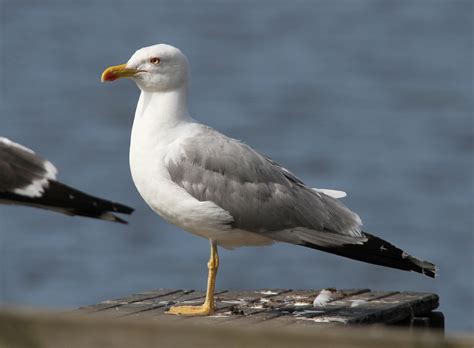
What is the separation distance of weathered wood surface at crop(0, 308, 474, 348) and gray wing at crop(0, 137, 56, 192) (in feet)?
4.70

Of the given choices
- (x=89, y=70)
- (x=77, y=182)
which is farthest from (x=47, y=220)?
(x=89, y=70)

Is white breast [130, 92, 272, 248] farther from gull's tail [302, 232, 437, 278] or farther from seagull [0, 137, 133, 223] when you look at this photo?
seagull [0, 137, 133, 223]

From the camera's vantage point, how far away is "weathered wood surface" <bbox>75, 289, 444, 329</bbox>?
5012mm

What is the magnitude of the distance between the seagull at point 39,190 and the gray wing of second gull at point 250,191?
767mm

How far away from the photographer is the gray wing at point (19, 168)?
169 inches

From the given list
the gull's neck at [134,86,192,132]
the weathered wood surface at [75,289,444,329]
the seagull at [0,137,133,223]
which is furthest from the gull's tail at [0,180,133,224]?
the gull's neck at [134,86,192,132]

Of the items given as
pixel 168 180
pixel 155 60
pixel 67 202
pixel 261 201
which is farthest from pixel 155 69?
pixel 67 202

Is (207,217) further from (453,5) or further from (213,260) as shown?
(453,5)

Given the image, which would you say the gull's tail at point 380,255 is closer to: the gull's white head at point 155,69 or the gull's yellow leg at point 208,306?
the gull's yellow leg at point 208,306

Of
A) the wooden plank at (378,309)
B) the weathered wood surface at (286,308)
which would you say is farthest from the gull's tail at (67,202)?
the wooden plank at (378,309)

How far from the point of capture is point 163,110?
5219mm

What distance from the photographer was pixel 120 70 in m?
5.29

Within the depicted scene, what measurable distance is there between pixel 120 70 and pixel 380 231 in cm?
920

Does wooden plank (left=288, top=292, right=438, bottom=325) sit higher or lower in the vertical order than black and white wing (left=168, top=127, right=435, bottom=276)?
lower
